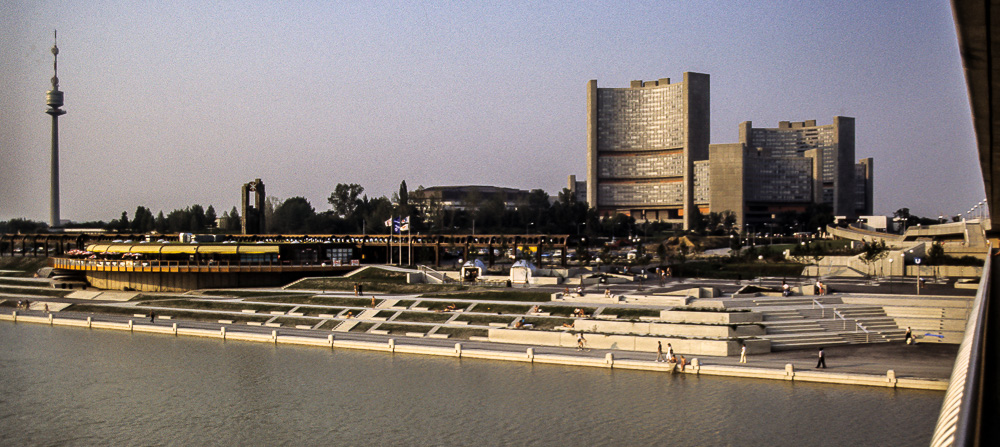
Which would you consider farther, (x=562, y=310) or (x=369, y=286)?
(x=369, y=286)

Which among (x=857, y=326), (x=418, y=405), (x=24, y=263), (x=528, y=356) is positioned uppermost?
(x=857, y=326)

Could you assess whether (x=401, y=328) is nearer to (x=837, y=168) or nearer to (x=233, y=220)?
(x=233, y=220)

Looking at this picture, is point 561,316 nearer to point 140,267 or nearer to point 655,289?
point 655,289

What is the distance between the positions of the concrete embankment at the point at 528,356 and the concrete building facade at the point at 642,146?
128270 millimetres

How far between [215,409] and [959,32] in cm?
2876

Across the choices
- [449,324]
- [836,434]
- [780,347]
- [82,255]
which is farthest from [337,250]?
[836,434]

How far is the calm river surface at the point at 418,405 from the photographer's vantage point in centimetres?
2648

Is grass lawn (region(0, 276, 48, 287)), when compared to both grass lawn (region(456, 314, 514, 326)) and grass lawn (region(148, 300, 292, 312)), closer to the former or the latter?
grass lawn (region(148, 300, 292, 312))

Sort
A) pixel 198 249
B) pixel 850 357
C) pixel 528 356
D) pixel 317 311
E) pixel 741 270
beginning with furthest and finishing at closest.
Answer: pixel 741 270 → pixel 198 249 → pixel 317 311 → pixel 528 356 → pixel 850 357

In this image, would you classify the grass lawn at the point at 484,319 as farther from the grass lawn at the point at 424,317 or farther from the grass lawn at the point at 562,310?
the grass lawn at the point at 562,310

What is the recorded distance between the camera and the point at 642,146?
173m

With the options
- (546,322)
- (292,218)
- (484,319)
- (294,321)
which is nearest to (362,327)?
(294,321)

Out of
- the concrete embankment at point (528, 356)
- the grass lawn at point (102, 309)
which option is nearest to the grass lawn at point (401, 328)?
the concrete embankment at point (528, 356)

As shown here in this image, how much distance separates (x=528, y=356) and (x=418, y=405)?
30.1ft
